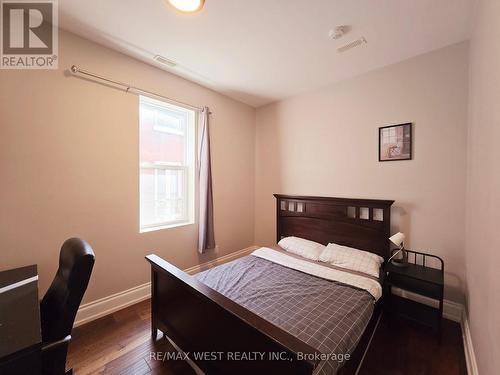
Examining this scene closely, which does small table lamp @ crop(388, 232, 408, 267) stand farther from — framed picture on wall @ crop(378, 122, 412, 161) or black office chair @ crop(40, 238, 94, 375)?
black office chair @ crop(40, 238, 94, 375)

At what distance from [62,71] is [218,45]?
1361mm

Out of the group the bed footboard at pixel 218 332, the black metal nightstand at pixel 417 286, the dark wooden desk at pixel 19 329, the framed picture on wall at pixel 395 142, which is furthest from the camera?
the framed picture on wall at pixel 395 142

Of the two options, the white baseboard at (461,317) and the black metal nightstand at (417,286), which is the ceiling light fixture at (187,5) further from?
the white baseboard at (461,317)

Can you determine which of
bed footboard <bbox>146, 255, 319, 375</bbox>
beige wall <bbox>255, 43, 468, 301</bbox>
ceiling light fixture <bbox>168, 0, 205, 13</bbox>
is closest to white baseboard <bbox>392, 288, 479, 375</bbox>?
beige wall <bbox>255, 43, 468, 301</bbox>

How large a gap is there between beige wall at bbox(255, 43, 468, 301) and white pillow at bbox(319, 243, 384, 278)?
47 cm

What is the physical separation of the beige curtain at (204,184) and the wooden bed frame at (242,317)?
1.01 metres

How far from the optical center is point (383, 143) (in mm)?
2352

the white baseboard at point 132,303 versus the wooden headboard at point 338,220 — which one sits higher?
the wooden headboard at point 338,220

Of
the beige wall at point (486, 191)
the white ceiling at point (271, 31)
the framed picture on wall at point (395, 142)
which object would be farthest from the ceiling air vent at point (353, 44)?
the framed picture on wall at point (395, 142)

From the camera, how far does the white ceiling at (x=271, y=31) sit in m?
1.56

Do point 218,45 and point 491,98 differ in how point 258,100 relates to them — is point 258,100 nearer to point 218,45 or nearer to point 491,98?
point 218,45

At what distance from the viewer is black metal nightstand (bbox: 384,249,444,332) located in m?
1.78


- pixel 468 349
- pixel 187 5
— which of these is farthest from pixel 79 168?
pixel 468 349

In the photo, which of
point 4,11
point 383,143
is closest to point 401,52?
point 383,143
